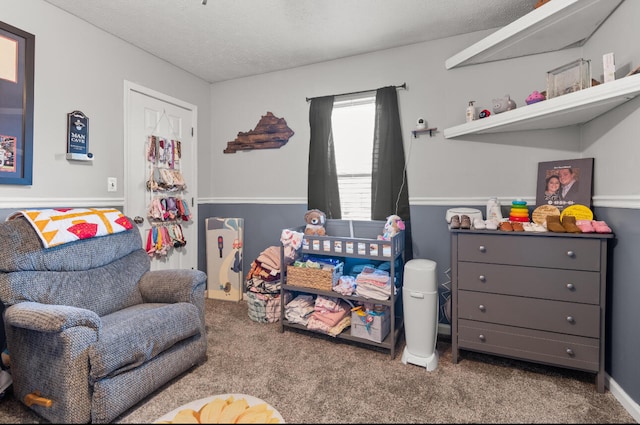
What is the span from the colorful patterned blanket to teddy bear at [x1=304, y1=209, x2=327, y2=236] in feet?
4.54

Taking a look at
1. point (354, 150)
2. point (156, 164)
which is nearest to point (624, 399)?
point (354, 150)

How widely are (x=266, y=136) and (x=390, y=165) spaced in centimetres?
134

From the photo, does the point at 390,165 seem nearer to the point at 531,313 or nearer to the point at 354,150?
the point at 354,150

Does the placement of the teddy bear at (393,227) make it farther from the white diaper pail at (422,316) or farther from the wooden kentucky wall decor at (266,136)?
the wooden kentucky wall decor at (266,136)

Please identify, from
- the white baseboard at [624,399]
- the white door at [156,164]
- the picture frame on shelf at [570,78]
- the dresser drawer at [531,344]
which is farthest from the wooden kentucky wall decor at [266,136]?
the white baseboard at [624,399]

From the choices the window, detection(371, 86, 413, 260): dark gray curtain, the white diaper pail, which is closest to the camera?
the white diaper pail

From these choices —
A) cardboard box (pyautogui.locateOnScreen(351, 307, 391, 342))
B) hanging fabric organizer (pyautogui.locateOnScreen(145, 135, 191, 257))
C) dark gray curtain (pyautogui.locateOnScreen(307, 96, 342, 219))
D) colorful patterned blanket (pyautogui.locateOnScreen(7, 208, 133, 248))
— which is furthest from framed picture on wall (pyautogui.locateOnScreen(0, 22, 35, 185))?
cardboard box (pyautogui.locateOnScreen(351, 307, 391, 342))

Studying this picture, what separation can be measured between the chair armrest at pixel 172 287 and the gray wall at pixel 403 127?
→ 0.87 metres

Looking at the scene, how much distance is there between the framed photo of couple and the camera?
6.49ft

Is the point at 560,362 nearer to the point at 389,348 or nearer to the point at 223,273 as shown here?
the point at 389,348

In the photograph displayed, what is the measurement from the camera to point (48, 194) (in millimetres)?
2148

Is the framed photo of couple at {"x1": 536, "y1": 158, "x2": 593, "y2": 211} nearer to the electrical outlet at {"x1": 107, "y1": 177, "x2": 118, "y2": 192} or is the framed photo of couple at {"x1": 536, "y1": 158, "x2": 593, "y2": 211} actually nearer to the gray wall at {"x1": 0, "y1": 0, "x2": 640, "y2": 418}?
the gray wall at {"x1": 0, "y1": 0, "x2": 640, "y2": 418}

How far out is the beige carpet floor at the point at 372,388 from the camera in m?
1.51

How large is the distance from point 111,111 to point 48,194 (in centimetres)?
82
